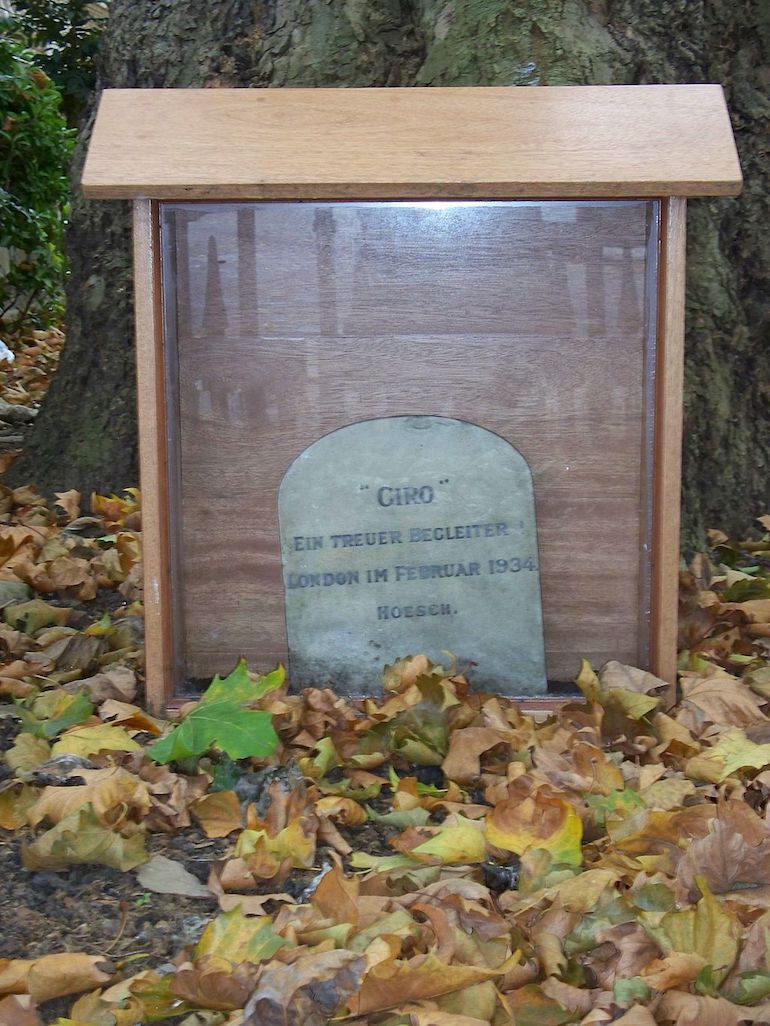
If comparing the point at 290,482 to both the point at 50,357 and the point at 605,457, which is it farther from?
the point at 50,357

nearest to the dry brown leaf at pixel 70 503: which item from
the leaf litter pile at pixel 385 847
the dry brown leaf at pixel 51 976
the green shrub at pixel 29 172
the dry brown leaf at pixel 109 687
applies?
the leaf litter pile at pixel 385 847

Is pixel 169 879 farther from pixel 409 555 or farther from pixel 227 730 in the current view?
pixel 409 555

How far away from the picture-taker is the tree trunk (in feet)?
8.03

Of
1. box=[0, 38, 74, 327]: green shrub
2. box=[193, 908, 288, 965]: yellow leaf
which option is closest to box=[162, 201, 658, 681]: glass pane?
box=[193, 908, 288, 965]: yellow leaf

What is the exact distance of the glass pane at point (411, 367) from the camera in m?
2.07

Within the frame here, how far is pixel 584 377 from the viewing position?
2125 mm

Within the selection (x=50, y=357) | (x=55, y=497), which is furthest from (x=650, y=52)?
(x=50, y=357)

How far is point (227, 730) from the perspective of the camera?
1.78m

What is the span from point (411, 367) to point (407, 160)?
0.42 m

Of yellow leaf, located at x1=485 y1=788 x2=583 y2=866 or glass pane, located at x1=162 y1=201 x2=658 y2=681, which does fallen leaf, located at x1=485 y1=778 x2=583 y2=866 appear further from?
glass pane, located at x1=162 y1=201 x2=658 y2=681

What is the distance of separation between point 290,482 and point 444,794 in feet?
2.26

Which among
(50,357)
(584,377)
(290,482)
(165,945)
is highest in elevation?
(584,377)

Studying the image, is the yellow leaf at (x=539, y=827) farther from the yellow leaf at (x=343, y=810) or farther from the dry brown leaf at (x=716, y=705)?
the dry brown leaf at (x=716, y=705)

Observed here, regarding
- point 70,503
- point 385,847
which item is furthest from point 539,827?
point 70,503
